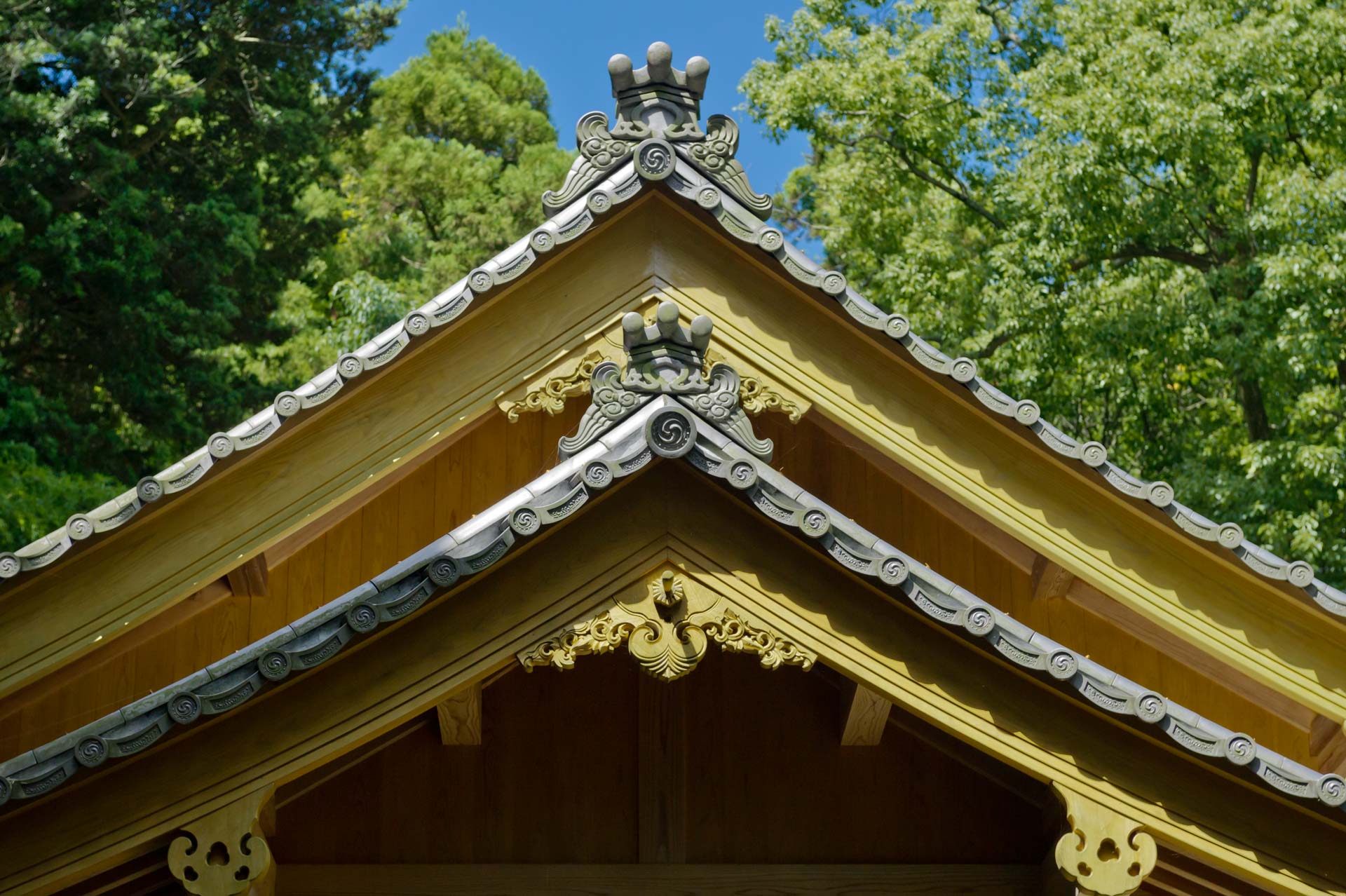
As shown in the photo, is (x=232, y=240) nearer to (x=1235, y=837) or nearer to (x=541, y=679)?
(x=541, y=679)

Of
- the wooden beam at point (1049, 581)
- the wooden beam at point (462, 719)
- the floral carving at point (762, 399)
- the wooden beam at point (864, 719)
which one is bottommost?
the wooden beam at point (462, 719)

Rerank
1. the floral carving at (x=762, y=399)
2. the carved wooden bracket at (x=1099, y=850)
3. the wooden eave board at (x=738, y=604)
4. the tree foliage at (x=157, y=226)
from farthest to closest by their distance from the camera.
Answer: the tree foliage at (x=157, y=226) → the floral carving at (x=762, y=399) → the carved wooden bracket at (x=1099, y=850) → the wooden eave board at (x=738, y=604)

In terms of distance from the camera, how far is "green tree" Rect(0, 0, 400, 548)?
1864cm

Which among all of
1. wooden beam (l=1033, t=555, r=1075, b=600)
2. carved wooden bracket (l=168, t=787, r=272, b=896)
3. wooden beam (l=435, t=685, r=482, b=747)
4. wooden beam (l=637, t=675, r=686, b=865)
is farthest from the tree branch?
carved wooden bracket (l=168, t=787, r=272, b=896)

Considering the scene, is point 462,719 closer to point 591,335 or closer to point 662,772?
point 662,772

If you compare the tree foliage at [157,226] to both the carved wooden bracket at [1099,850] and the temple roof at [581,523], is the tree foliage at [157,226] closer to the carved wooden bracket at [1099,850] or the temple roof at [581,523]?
the temple roof at [581,523]

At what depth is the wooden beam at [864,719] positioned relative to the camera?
19.0ft

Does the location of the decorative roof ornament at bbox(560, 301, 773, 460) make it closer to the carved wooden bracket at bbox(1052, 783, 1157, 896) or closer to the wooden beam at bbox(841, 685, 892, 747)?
the wooden beam at bbox(841, 685, 892, 747)

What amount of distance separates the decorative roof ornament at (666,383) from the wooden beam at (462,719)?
120 cm

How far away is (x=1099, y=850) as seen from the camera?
15.8 feet

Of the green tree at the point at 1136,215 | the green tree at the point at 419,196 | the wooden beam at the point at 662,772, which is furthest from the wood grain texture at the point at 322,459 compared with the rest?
the green tree at the point at 419,196

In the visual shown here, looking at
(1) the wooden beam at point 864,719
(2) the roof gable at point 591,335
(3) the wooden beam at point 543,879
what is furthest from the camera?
(2) the roof gable at point 591,335

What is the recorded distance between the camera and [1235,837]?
482 cm

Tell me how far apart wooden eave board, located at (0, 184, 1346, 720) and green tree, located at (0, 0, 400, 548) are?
426 inches
